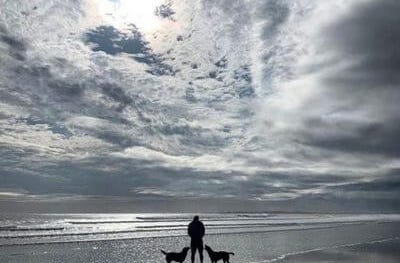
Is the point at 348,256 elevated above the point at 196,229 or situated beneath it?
situated beneath

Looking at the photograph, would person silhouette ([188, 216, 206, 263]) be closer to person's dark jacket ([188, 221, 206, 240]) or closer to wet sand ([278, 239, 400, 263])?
person's dark jacket ([188, 221, 206, 240])

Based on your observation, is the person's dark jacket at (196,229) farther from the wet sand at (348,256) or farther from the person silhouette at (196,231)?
the wet sand at (348,256)

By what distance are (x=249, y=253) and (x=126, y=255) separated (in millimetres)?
8193

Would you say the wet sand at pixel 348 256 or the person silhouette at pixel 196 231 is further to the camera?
the wet sand at pixel 348 256

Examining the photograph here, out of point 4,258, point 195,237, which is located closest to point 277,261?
point 195,237

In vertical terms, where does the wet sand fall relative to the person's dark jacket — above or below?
below

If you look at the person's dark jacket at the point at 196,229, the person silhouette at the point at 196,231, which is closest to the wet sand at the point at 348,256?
the person silhouette at the point at 196,231

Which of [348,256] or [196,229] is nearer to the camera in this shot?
[196,229]

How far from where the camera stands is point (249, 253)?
30.5 m

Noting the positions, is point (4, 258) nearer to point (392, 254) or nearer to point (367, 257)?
point (367, 257)

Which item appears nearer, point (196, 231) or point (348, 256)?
point (196, 231)

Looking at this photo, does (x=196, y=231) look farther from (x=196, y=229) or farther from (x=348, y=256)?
(x=348, y=256)

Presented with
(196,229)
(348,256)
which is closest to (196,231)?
(196,229)

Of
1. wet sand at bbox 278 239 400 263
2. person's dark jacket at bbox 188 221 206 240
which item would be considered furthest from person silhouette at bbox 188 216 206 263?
wet sand at bbox 278 239 400 263
